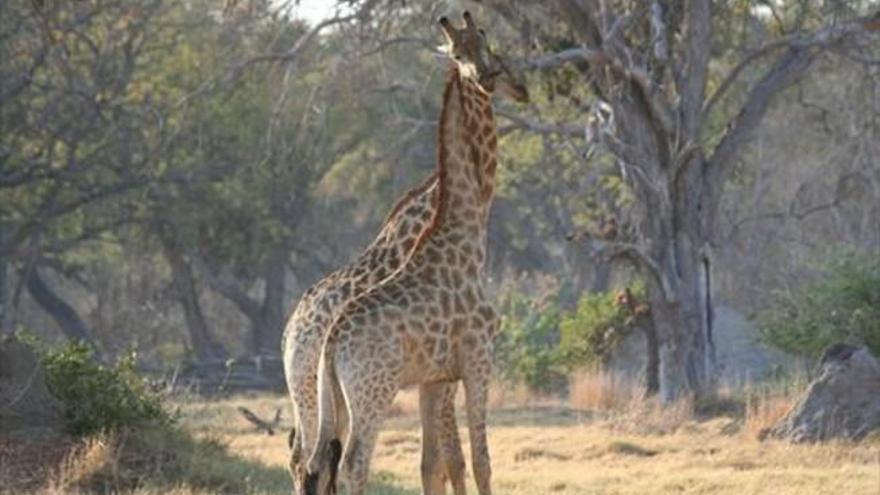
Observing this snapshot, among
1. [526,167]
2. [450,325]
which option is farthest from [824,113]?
[526,167]

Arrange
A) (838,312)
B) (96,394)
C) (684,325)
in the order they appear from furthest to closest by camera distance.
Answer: (684,325) → (838,312) → (96,394)

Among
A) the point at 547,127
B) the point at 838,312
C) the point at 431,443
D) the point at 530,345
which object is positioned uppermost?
the point at 547,127

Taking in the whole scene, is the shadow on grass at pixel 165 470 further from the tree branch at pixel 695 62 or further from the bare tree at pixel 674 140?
the tree branch at pixel 695 62

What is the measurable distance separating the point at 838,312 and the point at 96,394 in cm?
852

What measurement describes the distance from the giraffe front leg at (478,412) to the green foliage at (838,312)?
372 inches

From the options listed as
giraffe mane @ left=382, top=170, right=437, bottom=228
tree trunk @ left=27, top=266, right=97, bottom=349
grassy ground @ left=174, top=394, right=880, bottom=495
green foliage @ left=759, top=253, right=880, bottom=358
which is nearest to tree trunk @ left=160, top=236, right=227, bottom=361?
tree trunk @ left=27, top=266, right=97, bottom=349

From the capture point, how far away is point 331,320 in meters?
9.46

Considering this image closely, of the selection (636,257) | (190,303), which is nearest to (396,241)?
(636,257)

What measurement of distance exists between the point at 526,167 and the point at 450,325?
2624 centimetres

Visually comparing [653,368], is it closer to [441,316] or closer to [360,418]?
[441,316]

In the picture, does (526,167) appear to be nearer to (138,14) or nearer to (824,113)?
(138,14)

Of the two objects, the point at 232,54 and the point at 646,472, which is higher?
the point at 232,54

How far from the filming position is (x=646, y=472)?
13.7 meters

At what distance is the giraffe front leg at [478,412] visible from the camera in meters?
9.46
